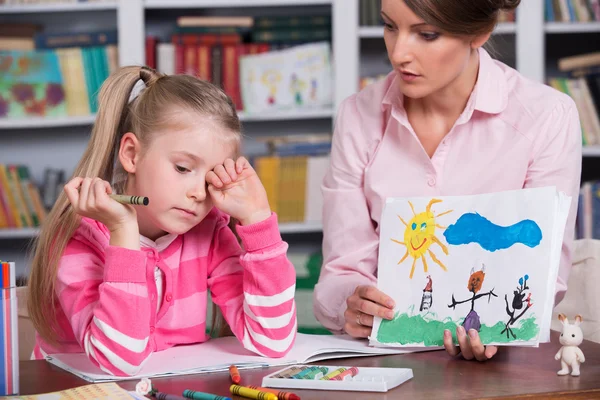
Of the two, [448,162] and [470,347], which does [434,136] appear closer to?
[448,162]

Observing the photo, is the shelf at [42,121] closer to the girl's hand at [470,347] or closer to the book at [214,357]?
the book at [214,357]

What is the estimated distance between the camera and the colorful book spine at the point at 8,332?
102 cm

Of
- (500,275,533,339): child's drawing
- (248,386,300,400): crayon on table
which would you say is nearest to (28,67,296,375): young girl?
(248,386,300,400): crayon on table

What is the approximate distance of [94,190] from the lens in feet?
3.82

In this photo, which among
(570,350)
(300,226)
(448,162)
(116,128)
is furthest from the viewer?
(300,226)

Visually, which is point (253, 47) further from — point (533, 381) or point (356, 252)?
point (533, 381)

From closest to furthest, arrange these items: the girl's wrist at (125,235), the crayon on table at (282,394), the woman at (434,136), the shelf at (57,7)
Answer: the crayon on table at (282,394) → the girl's wrist at (125,235) → the woman at (434,136) → the shelf at (57,7)

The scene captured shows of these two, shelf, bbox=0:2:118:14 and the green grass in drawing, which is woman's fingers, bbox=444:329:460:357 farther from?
shelf, bbox=0:2:118:14

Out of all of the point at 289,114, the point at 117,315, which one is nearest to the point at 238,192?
the point at 117,315

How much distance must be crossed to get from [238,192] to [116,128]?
0.27m

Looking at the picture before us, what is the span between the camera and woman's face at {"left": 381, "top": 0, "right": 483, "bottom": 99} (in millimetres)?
1494

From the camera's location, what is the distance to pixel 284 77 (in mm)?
3322

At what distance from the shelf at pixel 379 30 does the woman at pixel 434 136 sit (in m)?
1.60

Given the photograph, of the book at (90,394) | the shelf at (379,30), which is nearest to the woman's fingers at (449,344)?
the book at (90,394)
